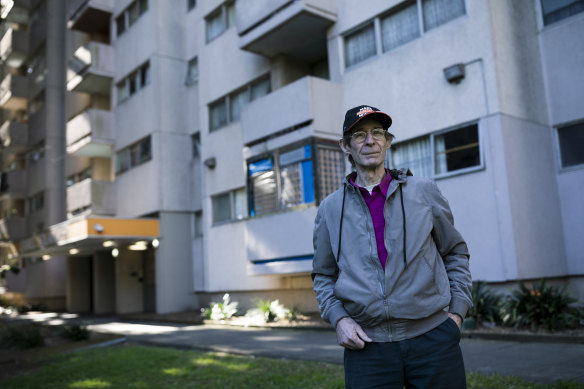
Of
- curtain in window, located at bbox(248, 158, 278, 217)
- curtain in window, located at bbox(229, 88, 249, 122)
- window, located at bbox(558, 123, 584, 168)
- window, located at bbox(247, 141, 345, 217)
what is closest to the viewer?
window, located at bbox(558, 123, 584, 168)

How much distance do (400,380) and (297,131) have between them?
1151cm

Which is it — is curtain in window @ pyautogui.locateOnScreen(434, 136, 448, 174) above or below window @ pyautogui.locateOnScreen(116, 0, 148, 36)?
below

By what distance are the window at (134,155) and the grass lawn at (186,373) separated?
1326cm

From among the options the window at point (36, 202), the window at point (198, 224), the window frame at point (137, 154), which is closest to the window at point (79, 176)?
the window at point (36, 202)

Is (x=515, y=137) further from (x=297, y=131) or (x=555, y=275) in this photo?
(x=297, y=131)

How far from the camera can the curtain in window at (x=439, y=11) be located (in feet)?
37.5

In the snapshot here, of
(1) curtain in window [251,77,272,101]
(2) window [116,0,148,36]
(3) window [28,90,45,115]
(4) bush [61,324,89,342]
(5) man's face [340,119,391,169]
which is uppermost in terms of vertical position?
(2) window [116,0,148,36]

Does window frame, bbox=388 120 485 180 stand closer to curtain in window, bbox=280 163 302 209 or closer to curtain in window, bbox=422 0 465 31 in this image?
curtain in window, bbox=422 0 465 31

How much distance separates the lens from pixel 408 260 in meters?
2.58

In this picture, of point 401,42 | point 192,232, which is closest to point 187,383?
point 401,42

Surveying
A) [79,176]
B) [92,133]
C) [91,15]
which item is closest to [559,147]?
[92,133]

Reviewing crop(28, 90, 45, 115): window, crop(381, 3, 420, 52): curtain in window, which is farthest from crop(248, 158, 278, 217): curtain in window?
crop(28, 90, 45, 115): window

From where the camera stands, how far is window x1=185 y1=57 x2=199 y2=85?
21344mm

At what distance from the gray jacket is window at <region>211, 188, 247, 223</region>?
1491 centimetres
